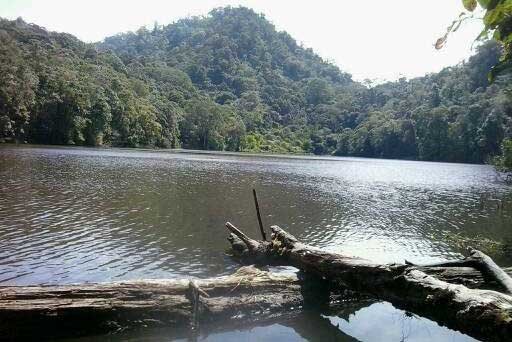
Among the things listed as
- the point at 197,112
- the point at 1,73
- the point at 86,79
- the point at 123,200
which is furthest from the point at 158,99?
the point at 123,200

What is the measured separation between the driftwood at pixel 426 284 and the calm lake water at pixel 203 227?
123cm

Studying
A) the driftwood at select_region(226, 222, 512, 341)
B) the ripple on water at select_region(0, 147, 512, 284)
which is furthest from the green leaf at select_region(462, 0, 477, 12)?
the ripple on water at select_region(0, 147, 512, 284)

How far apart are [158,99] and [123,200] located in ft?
434

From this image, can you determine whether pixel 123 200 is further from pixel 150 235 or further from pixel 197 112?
pixel 197 112

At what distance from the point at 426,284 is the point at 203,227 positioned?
44.6 feet

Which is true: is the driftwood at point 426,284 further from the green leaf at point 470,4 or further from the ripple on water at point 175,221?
the green leaf at point 470,4

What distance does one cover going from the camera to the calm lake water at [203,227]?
10.0 m

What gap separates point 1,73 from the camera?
77312 mm

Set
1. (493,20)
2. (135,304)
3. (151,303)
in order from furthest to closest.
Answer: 1. (151,303)
2. (135,304)
3. (493,20)

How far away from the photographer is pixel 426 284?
25.2 feet

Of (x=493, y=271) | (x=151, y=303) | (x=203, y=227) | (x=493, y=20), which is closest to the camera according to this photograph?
(x=493, y=20)

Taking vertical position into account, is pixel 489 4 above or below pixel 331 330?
above

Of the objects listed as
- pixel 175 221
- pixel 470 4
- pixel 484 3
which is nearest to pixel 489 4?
pixel 484 3

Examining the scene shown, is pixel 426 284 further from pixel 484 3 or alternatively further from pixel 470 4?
pixel 484 3
